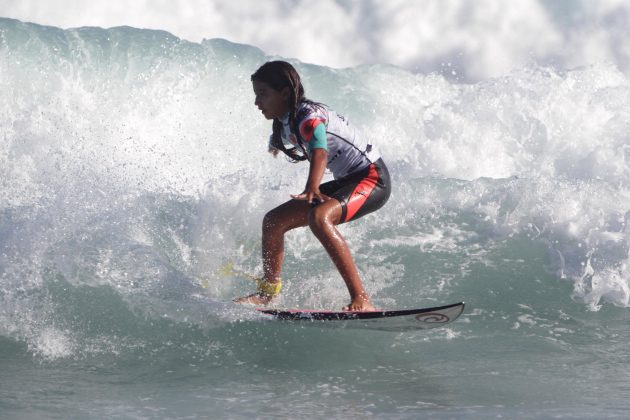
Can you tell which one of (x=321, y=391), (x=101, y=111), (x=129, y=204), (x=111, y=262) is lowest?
(x=321, y=391)

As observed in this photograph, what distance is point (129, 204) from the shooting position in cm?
668

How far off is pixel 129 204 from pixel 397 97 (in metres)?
8.45

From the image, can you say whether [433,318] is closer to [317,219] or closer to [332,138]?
[317,219]

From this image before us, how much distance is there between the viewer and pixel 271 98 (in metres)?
4.79

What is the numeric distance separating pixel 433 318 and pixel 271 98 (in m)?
1.61

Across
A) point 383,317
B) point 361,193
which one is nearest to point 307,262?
point 361,193

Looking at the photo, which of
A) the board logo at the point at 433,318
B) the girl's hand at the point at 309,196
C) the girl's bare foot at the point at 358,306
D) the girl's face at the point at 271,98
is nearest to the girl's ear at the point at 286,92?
the girl's face at the point at 271,98

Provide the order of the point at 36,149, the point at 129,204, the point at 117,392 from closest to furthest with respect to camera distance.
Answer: the point at 117,392 → the point at 129,204 → the point at 36,149

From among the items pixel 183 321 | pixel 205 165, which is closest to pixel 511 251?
pixel 183 321

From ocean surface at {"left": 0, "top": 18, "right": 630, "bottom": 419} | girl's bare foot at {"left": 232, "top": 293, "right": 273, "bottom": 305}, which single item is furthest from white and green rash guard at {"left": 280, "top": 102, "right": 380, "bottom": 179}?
ocean surface at {"left": 0, "top": 18, "right": 630, "bottom": 419}

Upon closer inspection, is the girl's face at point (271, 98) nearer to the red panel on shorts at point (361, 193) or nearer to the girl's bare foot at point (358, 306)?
the red panel on shorts at point (361, 193)

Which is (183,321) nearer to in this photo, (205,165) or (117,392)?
(117,392)

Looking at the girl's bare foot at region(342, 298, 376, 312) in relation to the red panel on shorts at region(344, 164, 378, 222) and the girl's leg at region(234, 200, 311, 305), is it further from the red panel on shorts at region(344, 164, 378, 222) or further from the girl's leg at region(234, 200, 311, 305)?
the girl's leg at region(234, 200, 311, 305)

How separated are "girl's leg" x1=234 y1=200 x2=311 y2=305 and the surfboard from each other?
0.89 feet
